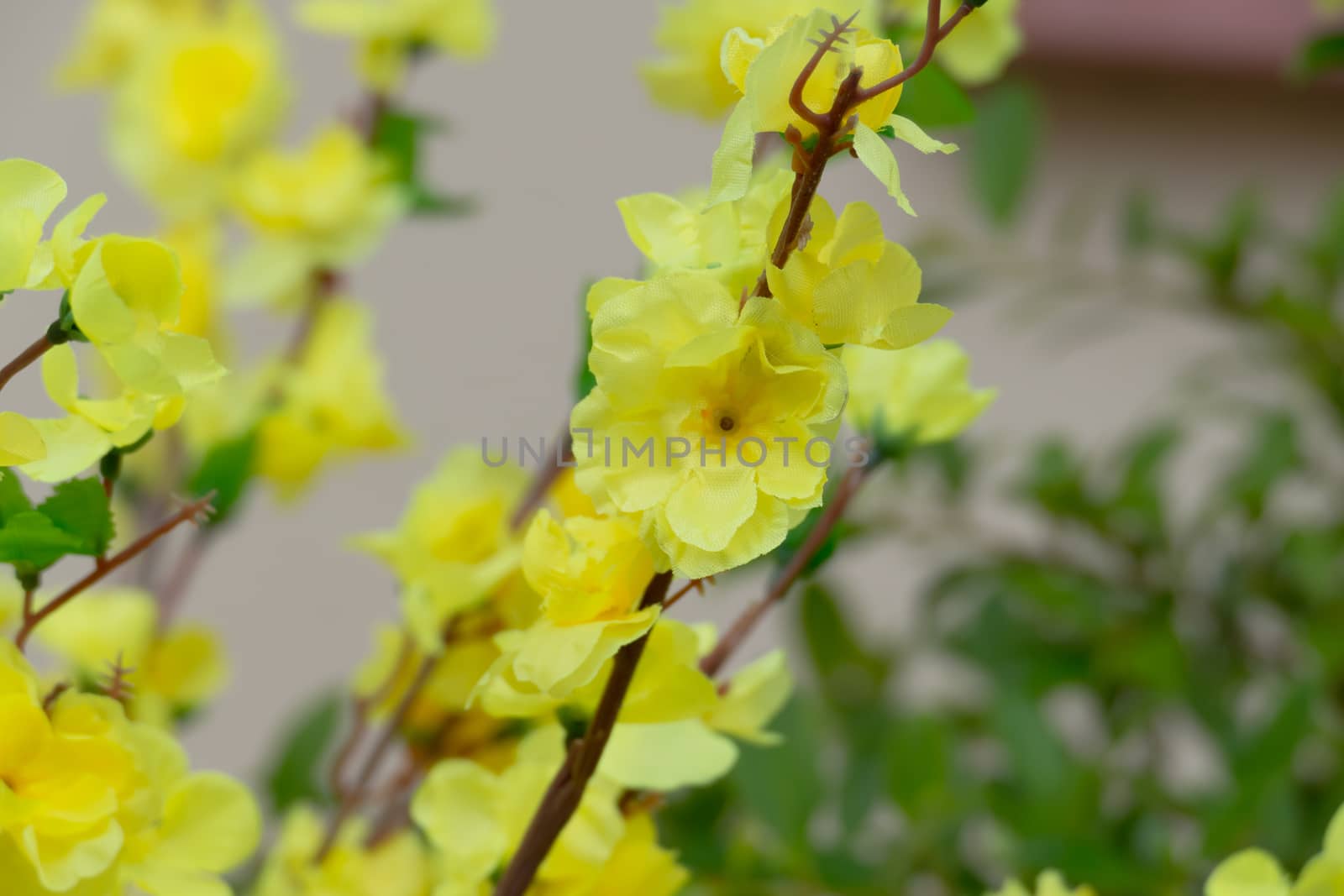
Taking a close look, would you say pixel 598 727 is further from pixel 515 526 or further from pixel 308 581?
pixel 308 581

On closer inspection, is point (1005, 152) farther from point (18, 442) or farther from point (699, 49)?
point (18, 442)

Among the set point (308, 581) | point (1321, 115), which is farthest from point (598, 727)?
point (1321, 115)

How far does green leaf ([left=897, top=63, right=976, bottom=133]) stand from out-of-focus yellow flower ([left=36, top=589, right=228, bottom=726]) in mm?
198

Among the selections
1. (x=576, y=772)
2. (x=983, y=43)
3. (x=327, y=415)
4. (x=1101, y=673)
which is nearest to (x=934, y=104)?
(x=983, y=43)

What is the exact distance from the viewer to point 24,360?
0.15m

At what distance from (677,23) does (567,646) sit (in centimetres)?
16

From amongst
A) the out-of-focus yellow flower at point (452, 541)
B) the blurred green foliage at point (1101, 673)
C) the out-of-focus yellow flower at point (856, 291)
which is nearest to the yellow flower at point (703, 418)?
the out-of-focus yellow flower at point (856, 291)

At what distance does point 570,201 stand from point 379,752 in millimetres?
349

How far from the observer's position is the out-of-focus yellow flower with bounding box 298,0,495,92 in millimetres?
394

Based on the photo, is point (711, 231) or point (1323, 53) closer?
point (711, 231)

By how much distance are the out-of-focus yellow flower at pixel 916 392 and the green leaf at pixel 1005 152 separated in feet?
1.10

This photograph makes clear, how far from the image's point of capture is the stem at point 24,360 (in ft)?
0.51

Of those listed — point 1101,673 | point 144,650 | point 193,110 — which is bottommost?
point 1101,673

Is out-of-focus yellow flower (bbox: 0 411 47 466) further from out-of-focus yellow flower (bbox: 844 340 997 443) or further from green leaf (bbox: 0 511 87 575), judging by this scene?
out-of-focus yellow flower (bbox: 844 340 997 443)
